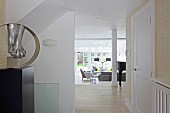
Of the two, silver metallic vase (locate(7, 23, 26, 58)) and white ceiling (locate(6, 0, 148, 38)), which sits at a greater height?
white ceiling (locate(6, 0, 148, 38))

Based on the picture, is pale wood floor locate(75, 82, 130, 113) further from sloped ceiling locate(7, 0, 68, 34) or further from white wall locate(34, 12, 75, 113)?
sloped ceiling locate(7, 0, 68, 34)

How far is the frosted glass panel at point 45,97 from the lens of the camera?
3711mm

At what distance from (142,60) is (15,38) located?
8.41ft

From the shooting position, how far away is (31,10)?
128 inches

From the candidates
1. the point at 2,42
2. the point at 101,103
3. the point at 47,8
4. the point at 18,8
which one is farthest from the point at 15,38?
the point at 101,103

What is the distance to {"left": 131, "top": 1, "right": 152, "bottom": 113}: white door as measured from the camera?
3545mm

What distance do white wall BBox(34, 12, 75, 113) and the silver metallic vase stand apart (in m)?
2.41

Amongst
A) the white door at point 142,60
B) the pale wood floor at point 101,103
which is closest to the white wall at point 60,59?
the pale wood floor at point 101,103

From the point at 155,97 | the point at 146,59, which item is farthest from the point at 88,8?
the point at 155,97

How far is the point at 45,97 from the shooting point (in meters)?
3.79

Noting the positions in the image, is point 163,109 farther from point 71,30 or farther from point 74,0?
point 71,30

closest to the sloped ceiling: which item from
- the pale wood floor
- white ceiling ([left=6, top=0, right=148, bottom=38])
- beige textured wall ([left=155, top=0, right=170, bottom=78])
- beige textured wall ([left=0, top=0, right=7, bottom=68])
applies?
white ceiling ([left=6, top=0, right=148, bottom=38])

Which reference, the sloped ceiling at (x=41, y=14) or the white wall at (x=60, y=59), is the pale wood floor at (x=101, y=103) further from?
the sloped ceiling at (x=41, y=14)

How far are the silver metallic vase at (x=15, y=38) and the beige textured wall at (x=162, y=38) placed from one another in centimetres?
183
